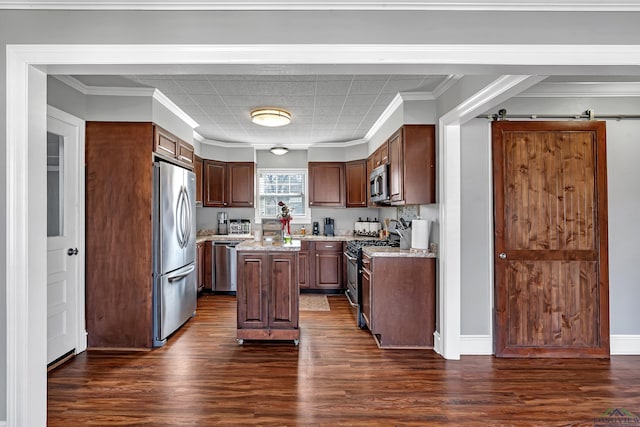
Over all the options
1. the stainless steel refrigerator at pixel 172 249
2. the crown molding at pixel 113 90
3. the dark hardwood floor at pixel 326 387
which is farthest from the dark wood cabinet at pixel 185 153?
the dark hardwood floor at pixel 326 387

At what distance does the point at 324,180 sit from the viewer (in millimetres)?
5777

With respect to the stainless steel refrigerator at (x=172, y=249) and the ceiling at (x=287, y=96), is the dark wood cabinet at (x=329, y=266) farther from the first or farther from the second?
the stainless steel refrigerator at (x=172, y=249)

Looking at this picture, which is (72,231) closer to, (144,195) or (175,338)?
(144,195)

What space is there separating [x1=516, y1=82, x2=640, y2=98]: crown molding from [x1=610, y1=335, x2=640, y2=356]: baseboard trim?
2.15 meters

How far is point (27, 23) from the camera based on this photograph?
1.65m

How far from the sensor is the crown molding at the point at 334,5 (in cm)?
162

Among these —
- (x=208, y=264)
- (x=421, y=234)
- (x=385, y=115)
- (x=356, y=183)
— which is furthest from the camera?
(x=356, y=183)

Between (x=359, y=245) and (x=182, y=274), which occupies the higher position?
(x=359, y=245)

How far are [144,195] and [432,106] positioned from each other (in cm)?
284

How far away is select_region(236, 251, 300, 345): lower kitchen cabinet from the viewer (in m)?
3.32

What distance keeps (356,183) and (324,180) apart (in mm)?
560

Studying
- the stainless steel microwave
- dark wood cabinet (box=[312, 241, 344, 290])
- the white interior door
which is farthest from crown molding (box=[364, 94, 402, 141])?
the white interior door

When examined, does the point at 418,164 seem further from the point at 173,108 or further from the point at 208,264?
the point at 208,264

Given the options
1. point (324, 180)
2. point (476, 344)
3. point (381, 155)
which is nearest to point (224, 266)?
point (324, 180)
